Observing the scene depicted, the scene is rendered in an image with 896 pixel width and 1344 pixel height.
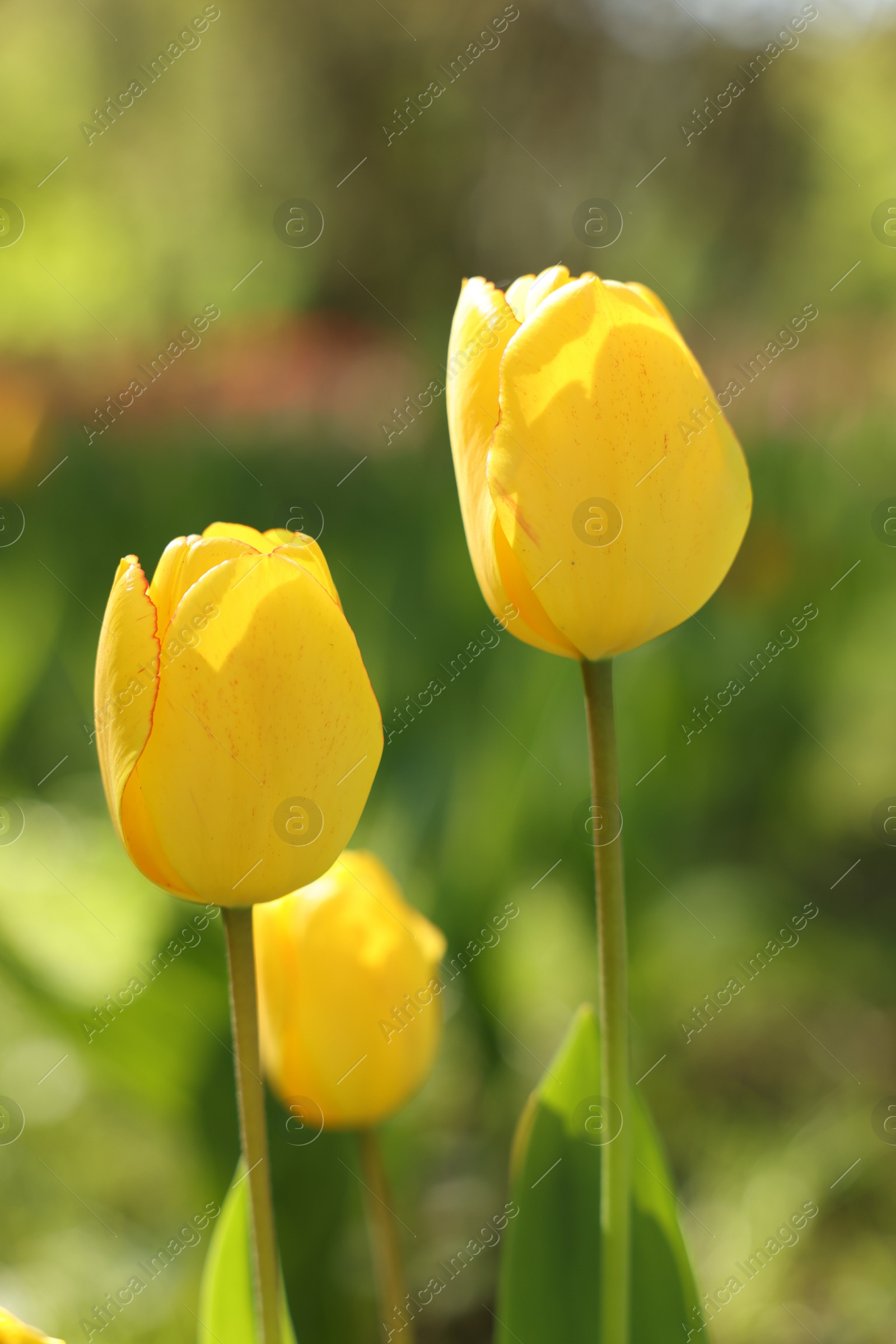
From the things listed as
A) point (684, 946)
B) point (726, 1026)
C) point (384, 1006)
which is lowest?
point (726, 1026)

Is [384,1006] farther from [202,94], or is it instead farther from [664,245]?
[202,94]

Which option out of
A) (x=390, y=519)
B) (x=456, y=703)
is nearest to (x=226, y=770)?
(x=456, y=703)

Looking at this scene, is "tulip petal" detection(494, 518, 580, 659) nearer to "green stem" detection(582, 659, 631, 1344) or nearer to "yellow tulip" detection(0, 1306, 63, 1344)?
"green stem" detection(582, 659, 631, 1344)

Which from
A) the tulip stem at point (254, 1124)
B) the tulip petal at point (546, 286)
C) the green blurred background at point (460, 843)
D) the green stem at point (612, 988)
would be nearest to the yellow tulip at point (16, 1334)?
the tulip stem at point (254, 1124)

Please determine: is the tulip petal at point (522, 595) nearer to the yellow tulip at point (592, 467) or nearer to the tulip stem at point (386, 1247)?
the yellow tulip at point (592, 467)

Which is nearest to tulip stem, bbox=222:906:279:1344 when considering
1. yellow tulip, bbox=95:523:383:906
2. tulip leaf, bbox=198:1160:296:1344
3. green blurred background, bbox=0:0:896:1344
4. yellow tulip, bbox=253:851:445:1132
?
yellow tulip, bbox=95:523:383:906

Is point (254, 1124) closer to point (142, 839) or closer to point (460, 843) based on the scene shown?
point (142, 839)

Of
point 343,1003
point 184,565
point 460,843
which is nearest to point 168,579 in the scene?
point 184,565
